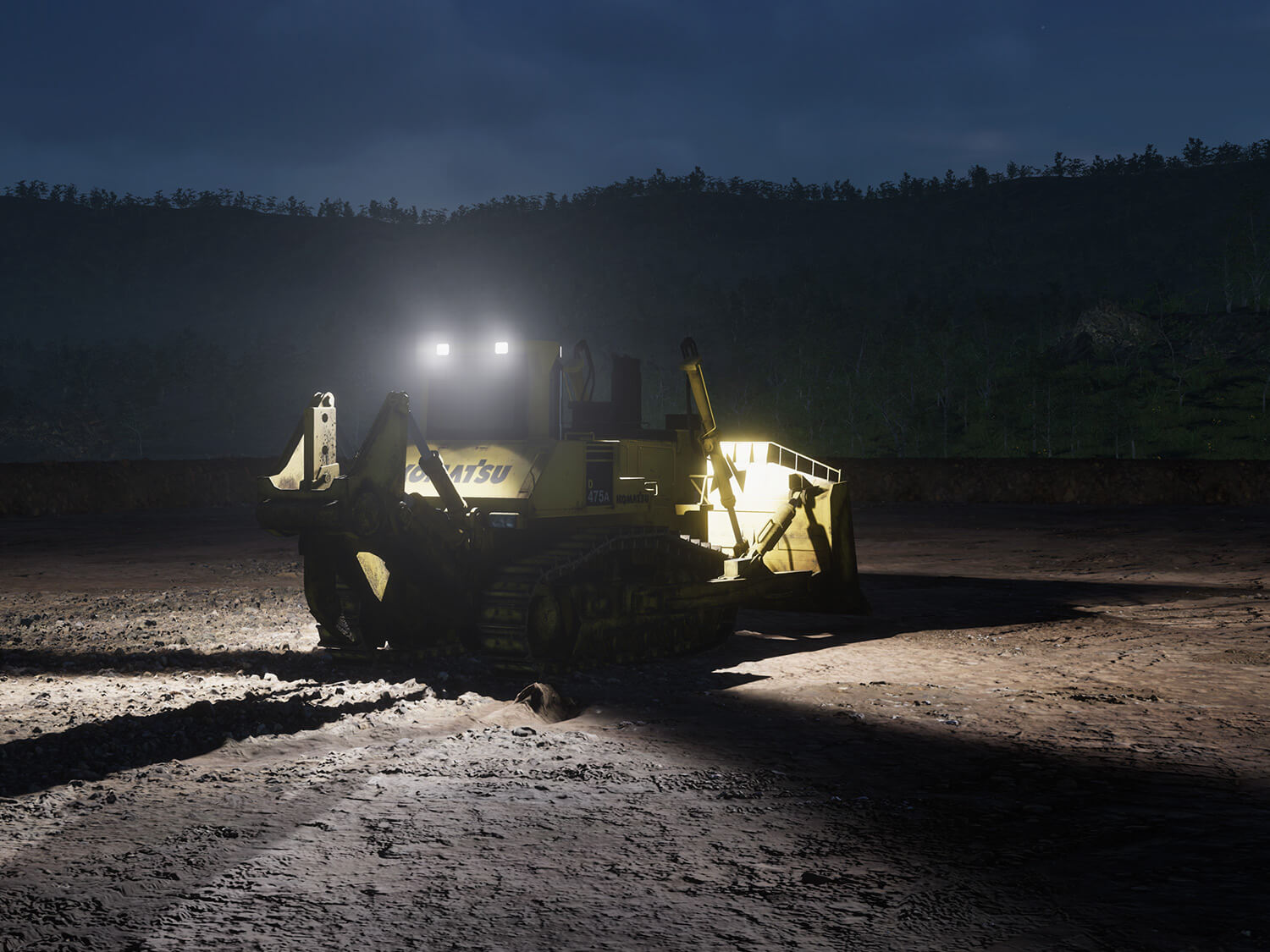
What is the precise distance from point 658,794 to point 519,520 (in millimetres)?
4342

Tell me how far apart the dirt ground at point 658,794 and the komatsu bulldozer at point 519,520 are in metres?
0.52

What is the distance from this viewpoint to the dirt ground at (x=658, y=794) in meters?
5.09

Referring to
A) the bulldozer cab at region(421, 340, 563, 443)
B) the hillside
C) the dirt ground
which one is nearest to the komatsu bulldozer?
the bulldozer cab at region(421, 340, 563, 443)

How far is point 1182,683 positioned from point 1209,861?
16.8 feet

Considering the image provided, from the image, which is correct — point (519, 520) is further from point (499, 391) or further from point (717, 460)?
point (717, 460)

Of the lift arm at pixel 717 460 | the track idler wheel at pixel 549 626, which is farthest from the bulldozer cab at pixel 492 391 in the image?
the lift arm at pixel 717 460

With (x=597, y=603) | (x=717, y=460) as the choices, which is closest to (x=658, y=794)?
(x=597, y=603)

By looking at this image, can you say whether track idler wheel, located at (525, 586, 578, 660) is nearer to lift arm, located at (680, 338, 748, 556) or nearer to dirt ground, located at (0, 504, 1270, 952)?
dirt ground, located at (0, 504, 1270, 952)

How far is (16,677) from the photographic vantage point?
36.2 ft

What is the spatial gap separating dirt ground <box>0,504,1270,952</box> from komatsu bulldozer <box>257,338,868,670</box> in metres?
0.52

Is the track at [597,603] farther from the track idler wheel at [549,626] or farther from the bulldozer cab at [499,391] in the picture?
the bulldozer cab at [499,391]

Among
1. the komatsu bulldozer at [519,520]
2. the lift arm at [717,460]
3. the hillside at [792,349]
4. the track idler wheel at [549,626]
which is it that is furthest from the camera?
the hillside at [792,349]

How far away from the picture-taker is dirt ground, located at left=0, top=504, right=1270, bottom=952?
509cm

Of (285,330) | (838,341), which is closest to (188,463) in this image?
(838,341)
